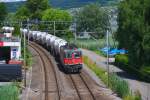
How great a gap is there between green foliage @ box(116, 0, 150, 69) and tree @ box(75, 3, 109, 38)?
202 feet

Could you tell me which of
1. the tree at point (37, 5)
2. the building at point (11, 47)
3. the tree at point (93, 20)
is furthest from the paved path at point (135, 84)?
the tree at point (37, 5)

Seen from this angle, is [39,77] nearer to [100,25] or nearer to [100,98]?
[100,98]

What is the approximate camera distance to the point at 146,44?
1929 inches

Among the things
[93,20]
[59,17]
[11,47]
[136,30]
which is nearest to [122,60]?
[136,30]

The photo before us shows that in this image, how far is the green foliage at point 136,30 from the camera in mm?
49438

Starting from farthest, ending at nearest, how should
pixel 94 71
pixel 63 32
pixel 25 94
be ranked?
pixel 63 32
pixel 94 71
pixel 25 94

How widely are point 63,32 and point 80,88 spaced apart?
66078mm

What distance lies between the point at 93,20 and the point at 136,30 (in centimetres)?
6888

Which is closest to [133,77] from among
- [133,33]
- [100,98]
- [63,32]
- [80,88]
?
[133,33]

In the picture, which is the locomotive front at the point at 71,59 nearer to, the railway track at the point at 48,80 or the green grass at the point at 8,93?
the railway track at the point at 48,80

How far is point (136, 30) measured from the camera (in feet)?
165

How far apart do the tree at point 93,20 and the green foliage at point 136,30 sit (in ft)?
202

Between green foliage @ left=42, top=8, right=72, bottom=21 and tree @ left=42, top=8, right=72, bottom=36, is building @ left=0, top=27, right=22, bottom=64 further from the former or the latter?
green foliage @ left=42, top=8, right=72, bottom=21

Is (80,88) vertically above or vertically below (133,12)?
below
